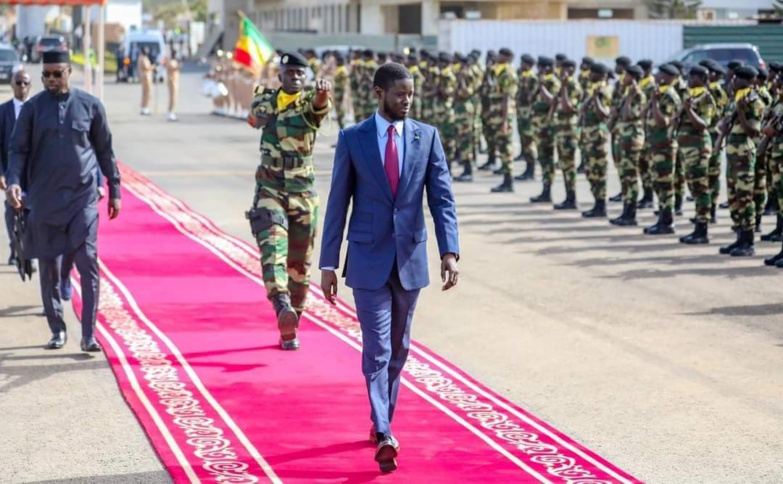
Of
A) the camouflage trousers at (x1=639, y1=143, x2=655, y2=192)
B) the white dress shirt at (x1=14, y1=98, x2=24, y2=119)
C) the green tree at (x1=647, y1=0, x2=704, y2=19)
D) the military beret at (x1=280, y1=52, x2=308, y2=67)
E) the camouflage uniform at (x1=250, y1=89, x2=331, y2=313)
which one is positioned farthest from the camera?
the green tree at (x1=647, y1=0, x2=704, y2=19)

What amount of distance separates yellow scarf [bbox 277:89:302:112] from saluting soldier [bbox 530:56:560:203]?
11.1 m

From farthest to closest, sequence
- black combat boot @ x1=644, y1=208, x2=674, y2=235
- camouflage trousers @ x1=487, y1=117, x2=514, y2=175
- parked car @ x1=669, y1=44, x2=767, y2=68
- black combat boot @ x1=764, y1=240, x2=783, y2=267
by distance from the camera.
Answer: parked car @ x1=669, y1=44, x2=767, y2=68 → camouflage trousers @ x1=487, y1=117, x2=514, y2=175 → black combat boot @ x1=644, y1=208, x2=674, y2=235 → black combat boot @ x1=764, y1=240, x2=783, y2=267

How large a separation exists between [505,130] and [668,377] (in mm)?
12993

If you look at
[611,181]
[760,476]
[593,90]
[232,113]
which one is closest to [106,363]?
[760,476]

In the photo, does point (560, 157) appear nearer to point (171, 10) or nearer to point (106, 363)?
point (106, 363)

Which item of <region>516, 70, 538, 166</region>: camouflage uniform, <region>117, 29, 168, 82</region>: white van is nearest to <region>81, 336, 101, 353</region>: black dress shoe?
<region>516, 70, 538, 166</region>: camouflage uniform

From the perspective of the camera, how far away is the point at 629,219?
18188 millimetres

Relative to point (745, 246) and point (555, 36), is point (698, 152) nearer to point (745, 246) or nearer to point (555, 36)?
point (745, 246)

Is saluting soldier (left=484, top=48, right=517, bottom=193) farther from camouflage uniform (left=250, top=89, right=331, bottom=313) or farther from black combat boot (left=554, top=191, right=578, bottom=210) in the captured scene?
camouflage uniform (left=250, top=89, right=331, bottom=313)

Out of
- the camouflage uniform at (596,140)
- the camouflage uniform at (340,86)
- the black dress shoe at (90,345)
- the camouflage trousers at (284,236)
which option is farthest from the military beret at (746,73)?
the camouflage uniform at (340,86)

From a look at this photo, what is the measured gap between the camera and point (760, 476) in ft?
24.0

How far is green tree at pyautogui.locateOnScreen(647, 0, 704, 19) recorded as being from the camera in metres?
62.2

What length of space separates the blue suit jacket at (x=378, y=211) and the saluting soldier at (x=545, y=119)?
44.2 feet

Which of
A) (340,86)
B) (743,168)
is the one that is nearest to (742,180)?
(743,168)
